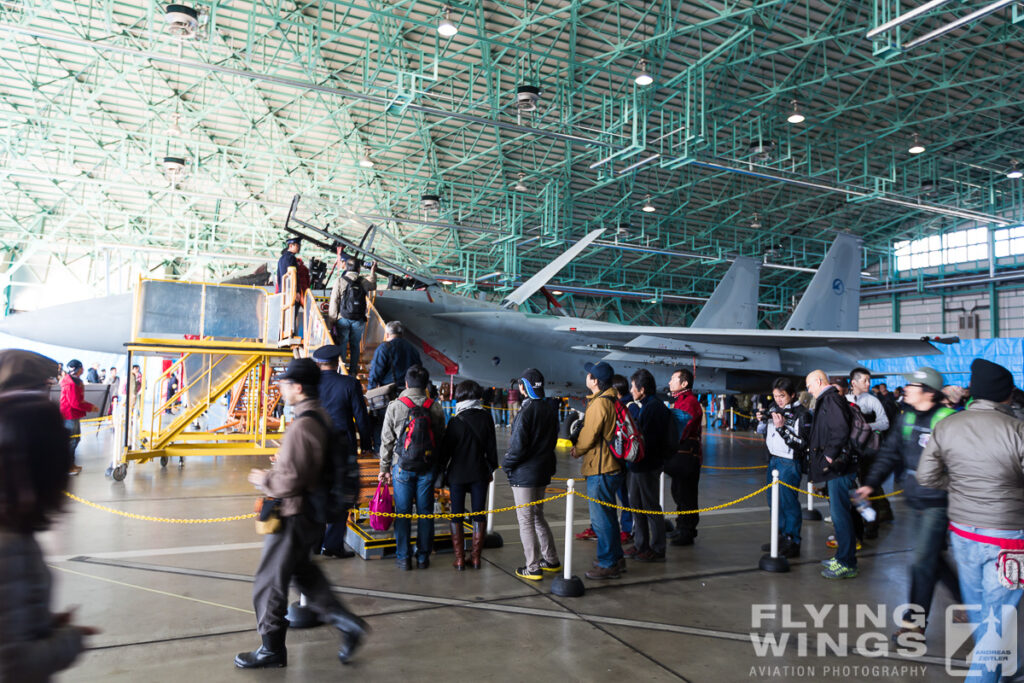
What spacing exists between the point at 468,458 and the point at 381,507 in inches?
42.3

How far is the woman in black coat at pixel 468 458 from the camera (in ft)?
17.2

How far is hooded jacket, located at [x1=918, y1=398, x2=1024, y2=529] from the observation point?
2.90 meters

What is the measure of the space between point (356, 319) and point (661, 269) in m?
30.4

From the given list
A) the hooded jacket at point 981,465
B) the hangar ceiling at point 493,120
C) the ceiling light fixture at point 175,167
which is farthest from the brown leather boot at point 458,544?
the ceiling light fixture at point 175,167

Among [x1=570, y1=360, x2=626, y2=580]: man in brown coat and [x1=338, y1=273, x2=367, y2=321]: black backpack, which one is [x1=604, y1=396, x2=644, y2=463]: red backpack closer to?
[x1=570, y1=360, x2=626, y2=580]: man in brown coat

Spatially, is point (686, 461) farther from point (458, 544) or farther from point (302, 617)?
point (302, 617)

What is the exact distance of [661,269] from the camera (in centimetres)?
3606

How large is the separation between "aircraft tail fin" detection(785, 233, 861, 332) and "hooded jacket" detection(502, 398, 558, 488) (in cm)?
1159

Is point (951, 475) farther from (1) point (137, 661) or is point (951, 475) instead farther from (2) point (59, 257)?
(2) point (59, 257)

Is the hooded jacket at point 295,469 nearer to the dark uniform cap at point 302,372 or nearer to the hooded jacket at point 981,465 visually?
the dark uniform cap at point 302,372

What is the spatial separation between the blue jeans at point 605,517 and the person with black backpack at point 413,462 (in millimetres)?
1353

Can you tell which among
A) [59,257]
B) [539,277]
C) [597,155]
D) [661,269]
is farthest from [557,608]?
[59,257]

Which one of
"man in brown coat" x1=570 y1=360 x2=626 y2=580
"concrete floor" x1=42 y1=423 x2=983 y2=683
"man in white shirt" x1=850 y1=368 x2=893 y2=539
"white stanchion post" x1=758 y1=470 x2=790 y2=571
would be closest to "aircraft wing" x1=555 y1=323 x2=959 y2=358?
"man in white shirt" x1=850 y1=368 x2=893 y2=539

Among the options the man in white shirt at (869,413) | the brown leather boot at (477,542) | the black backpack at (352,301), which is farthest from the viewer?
the black backpack at (352,301)
